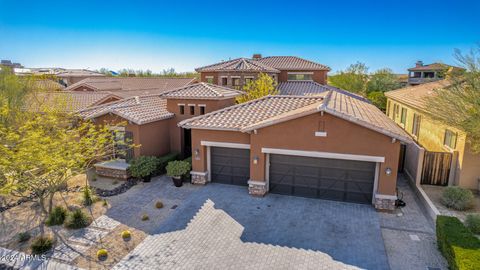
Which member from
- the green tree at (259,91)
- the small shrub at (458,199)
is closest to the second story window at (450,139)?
the small shrub at (458,199)

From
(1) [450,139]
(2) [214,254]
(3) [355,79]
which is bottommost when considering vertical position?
(2) [214,254]

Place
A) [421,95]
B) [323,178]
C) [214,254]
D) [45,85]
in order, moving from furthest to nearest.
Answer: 1. [45,85]
2. [421,95]
3. [323,178]
4. [214,254]

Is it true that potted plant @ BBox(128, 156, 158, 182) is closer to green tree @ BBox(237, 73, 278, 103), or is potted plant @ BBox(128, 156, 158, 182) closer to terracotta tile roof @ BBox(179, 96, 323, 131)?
terracotta tile roof @ BBox(179, 96, 323, 131)

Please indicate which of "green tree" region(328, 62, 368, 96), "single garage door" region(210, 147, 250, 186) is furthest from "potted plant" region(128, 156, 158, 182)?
"green tree" region(328, 62, 368, 96)

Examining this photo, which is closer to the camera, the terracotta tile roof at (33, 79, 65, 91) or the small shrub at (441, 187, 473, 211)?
the small shrub at (441, 187, 473, 211)

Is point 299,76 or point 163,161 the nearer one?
point 163,161

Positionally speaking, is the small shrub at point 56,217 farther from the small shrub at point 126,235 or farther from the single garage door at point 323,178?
the single garage door at point 323,178

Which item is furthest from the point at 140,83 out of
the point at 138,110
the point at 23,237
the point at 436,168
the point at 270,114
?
the point at 436,168

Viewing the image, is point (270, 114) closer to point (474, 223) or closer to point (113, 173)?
point (474, 223)
